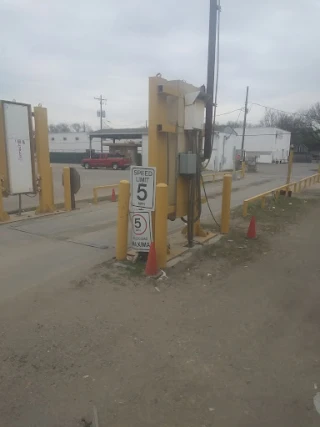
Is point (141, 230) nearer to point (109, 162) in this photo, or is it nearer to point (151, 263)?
point (151, 263)

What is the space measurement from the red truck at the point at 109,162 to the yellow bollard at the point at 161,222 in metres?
29.5

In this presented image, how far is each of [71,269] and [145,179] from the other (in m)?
1.87

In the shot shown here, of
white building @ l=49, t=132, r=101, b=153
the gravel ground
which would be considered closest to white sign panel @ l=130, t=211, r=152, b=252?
the gravel ground

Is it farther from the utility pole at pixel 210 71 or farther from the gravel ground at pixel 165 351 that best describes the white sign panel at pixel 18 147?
the utility pole at pixel 210 71

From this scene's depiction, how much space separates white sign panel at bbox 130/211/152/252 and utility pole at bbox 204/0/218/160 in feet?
6.29

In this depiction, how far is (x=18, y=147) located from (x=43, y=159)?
0.82 metres

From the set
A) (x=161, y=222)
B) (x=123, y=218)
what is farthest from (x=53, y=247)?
(x=161, y=222)

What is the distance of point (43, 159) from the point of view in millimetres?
9250

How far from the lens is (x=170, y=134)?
5.50 metres

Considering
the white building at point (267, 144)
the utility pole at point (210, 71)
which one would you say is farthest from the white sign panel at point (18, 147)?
the white building at point (267, 144)

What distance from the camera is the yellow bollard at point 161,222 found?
493 cm

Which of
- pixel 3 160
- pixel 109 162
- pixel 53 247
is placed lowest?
pixel 53 247

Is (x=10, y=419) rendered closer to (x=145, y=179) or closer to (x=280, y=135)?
(x=145, y=179)

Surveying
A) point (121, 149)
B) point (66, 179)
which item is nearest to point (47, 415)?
point (66, 179)
